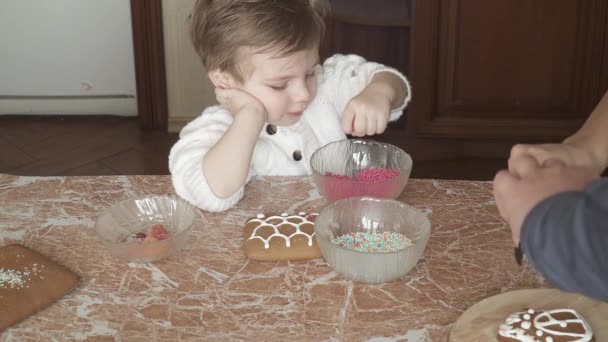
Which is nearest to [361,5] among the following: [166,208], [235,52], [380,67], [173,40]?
[173,40]

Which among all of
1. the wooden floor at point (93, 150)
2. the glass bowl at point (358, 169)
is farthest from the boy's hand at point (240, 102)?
the wooden floor at point (93, 150)

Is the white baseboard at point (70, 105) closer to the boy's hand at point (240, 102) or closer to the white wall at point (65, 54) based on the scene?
the white wall at point (65, 54)

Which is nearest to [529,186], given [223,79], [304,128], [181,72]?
[223,79]

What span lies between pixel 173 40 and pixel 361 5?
837 mm

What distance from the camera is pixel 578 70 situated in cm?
288

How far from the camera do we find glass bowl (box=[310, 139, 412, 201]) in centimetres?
119

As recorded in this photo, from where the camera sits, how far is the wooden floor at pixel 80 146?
9.85 feet

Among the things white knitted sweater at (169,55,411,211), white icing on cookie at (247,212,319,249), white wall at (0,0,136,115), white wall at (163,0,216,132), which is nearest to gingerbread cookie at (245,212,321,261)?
white icing on cookie at (247,212,319,249)

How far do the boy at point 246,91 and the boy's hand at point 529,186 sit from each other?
0.50 metres

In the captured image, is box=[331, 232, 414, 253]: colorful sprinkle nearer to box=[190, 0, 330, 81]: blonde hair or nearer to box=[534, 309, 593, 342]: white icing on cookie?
box=[534, 309, 593, 342]: white icing on cookie

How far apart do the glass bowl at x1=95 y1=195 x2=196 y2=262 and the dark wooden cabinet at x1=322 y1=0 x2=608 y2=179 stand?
1.88 metres

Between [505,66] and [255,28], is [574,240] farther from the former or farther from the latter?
[505,66]

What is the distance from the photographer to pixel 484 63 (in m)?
2.90

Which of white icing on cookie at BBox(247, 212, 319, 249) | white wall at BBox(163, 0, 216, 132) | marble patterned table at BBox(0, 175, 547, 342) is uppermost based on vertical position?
white icing on cookie at BBox(247, 212, 319, 249)
